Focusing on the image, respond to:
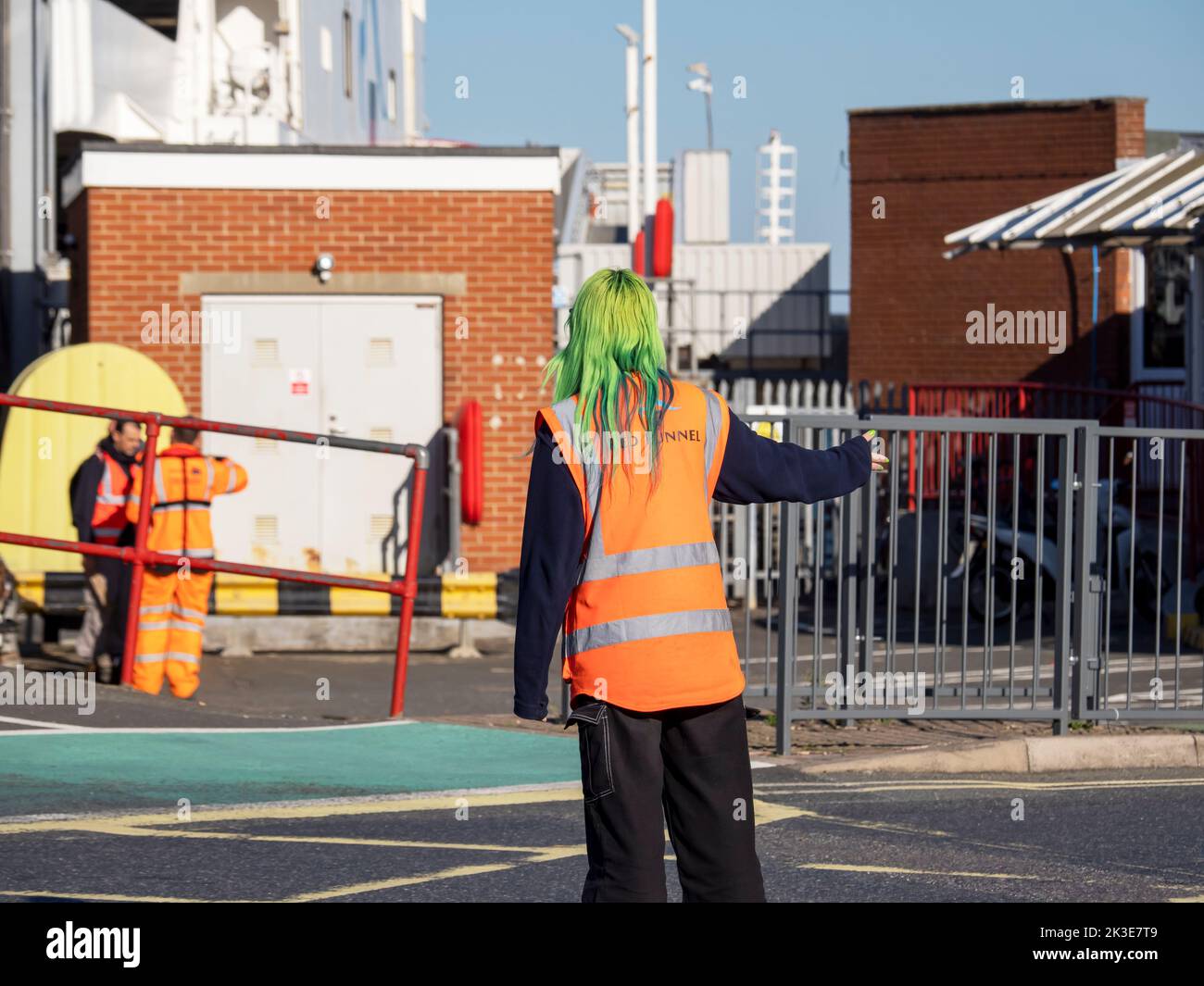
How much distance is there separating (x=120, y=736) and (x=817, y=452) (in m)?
5.73

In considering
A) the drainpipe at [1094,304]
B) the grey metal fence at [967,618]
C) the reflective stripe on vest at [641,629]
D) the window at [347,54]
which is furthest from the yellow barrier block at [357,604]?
the window at [347,54]

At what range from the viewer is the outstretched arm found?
4.68 m

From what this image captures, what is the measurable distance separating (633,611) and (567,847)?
2.72 metres

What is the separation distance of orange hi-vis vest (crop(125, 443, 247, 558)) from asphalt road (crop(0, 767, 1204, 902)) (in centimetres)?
434

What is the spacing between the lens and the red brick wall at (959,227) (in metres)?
24.8

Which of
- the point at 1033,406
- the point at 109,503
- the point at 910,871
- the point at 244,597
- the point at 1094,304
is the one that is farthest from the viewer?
the point at 1094,304

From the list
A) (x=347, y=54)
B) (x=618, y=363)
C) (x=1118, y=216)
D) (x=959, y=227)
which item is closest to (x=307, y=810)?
(x=618, y=363)

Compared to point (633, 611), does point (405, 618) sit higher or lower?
lower

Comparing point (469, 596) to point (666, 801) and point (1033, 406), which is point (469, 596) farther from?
point (666, 801)

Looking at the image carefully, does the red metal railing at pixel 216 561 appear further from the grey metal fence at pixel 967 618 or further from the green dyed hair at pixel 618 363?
the green dyed hair at pixel 618 363

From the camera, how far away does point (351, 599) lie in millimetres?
15039

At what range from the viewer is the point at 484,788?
27.8ft

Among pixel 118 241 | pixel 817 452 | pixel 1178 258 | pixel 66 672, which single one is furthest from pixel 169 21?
pixel 817 452
